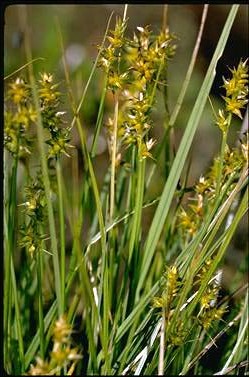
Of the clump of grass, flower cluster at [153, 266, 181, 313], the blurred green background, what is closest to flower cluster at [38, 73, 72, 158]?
the clump of grass

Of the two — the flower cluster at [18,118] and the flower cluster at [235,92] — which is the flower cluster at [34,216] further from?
the flower cluster at [235,92]

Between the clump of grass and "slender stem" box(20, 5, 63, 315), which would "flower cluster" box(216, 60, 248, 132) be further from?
"slender stem" box(20, 5, 63, 315)

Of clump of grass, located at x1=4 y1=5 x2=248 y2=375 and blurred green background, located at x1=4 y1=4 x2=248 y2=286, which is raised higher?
blurred green background, located at x1=4 y1=4 x2=248 y2=286

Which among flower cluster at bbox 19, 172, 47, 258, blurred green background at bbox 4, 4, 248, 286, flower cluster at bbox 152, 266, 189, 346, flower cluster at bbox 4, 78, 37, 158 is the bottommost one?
flower cluster at bbox 152, 266, 189, 346

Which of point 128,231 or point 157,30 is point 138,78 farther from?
point 157,30

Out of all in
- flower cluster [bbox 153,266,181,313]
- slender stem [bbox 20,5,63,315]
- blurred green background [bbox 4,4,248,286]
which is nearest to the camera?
slender stem [bbox 20,5,63,315]

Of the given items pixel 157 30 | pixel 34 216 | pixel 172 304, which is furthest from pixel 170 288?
pixel 157 30
